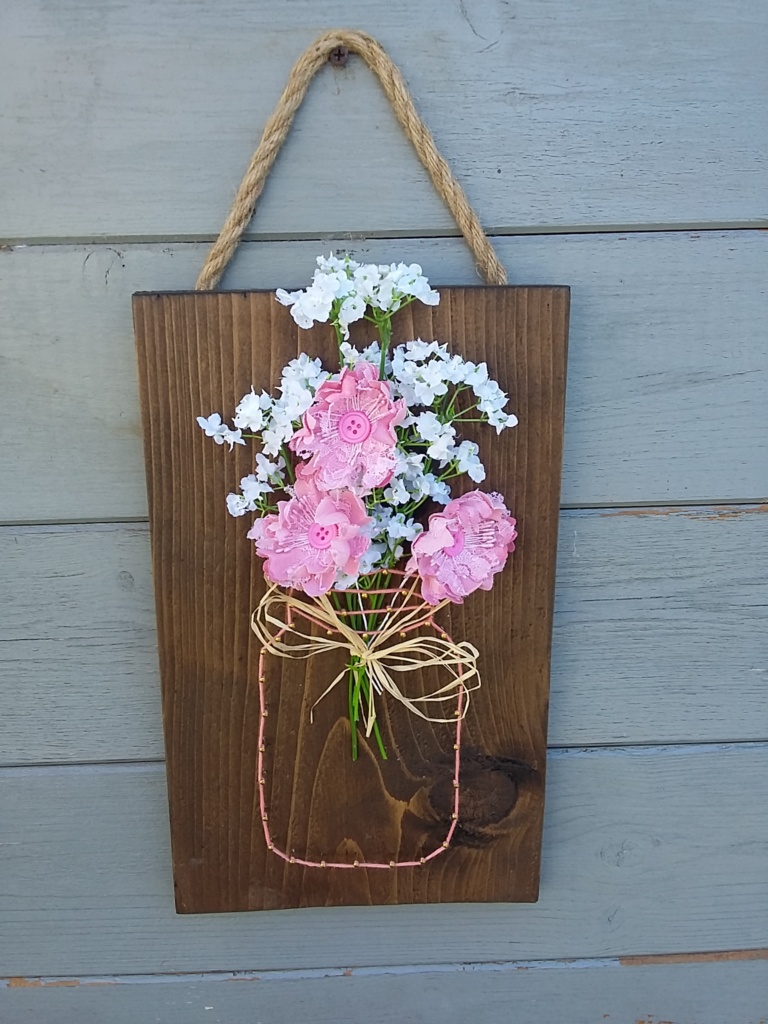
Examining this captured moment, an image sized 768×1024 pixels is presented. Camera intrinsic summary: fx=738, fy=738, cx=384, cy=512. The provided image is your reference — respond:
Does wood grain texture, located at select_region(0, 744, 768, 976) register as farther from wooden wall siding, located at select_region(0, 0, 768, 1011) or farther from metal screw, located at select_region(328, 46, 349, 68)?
metal screw, located at select_region(328, 46, 349, 68)

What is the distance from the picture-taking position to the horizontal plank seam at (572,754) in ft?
1.72

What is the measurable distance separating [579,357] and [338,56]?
0.78 feet

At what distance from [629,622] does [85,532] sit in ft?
1.24

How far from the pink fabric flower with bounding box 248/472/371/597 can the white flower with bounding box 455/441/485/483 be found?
0.22ft

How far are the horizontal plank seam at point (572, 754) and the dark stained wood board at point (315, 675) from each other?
0.04 meters

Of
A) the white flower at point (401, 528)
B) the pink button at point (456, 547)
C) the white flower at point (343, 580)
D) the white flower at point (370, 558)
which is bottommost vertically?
the white flower at point (343, 580)

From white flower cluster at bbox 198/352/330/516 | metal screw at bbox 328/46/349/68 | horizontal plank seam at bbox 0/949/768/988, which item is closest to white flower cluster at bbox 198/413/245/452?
white flower cluster at bbox 198/352/330/516

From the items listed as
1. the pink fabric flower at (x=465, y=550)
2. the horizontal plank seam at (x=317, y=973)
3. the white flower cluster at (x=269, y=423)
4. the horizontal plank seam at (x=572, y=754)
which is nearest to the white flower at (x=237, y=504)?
the white flower cluster at (x=269, y=423)

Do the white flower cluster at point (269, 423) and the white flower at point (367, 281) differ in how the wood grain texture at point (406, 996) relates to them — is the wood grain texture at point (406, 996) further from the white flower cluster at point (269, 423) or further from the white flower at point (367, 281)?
the white flower at point (367, 281)

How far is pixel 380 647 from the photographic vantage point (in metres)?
0.47

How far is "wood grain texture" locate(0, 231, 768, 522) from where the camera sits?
1.54 feet

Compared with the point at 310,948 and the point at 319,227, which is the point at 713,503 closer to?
the point at 319,227

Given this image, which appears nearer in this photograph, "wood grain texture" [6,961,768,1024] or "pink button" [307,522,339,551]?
"pink button" [307,522,339,551]

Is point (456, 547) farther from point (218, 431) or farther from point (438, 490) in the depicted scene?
point (218, 431)
